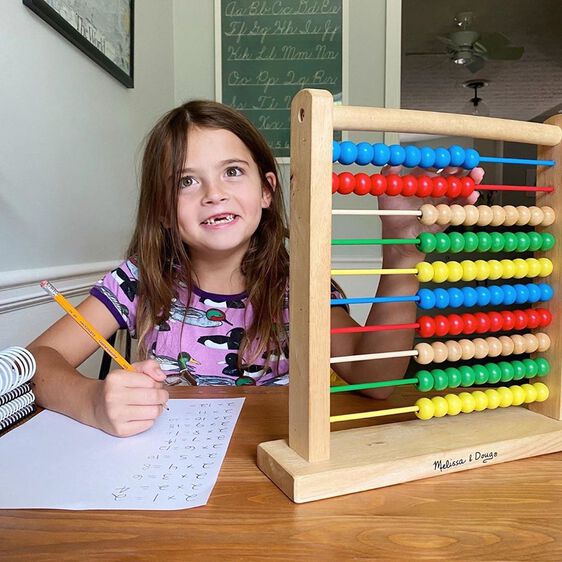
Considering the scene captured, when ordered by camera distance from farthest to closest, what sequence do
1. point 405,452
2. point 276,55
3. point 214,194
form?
point 276,55 → point 214,194 → point 405,452

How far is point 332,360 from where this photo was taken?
1.80ft

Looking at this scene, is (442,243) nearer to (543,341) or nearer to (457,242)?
(457,242)

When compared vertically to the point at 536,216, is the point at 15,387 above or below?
below

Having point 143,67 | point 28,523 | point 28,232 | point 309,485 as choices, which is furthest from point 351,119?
point 143,67

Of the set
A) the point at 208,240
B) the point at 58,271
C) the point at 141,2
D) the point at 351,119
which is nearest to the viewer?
the point at 351,119

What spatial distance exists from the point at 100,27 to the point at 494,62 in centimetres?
481

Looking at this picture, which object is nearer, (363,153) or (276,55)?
(363,153)

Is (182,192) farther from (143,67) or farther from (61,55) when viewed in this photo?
(143,67)

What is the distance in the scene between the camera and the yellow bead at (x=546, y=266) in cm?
67

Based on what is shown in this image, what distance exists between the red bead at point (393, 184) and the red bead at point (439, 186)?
49 millimetres

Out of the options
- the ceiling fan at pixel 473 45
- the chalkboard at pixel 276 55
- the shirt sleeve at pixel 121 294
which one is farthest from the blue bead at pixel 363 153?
the ceiling fan at pixel 473 45

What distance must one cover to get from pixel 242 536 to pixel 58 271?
104 cm

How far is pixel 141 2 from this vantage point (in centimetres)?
195

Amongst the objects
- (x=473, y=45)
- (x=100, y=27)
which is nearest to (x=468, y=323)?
(x=100, y=27)
